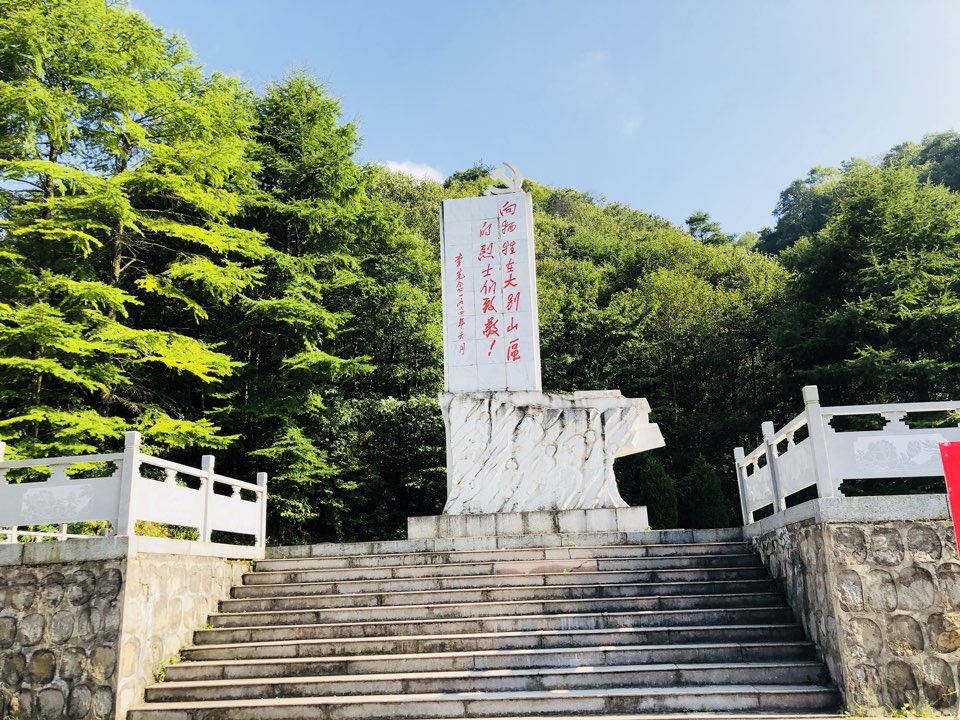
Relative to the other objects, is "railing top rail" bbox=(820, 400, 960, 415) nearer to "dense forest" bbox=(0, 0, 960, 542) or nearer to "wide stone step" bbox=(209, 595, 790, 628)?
"wide stone step" bbox=(209, 595, 790, 628)

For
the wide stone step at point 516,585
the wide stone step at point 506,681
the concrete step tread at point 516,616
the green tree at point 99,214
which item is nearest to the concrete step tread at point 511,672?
the wide stone step at point 506,681

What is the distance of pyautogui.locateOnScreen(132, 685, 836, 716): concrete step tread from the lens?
4445 millimetres

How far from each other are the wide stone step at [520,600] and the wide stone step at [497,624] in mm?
133

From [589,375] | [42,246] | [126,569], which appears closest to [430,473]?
[589,375]

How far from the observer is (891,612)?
174 inches

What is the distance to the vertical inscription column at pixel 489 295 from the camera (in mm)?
9031

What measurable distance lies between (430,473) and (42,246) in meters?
8.08

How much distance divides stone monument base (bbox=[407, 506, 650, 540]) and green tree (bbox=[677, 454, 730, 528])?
19.8 ft

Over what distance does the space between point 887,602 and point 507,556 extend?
3450 millimetres

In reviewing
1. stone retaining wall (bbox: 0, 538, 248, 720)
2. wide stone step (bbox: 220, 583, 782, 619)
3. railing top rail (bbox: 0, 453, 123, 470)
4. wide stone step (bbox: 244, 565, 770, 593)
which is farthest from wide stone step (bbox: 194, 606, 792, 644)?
railing top rail (bbox: 0, 453, 123, 470)

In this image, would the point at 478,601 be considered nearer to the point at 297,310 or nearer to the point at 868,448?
the point at 868,448

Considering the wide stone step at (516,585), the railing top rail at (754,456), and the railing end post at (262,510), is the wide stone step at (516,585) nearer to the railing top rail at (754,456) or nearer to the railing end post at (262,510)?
the railing end post at (262,510)

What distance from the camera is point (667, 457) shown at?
17.5m

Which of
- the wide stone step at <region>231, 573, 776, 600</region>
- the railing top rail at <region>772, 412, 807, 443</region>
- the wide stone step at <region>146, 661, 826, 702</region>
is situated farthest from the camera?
the wide stone step at <region>231, 573, 776, 600</region>
